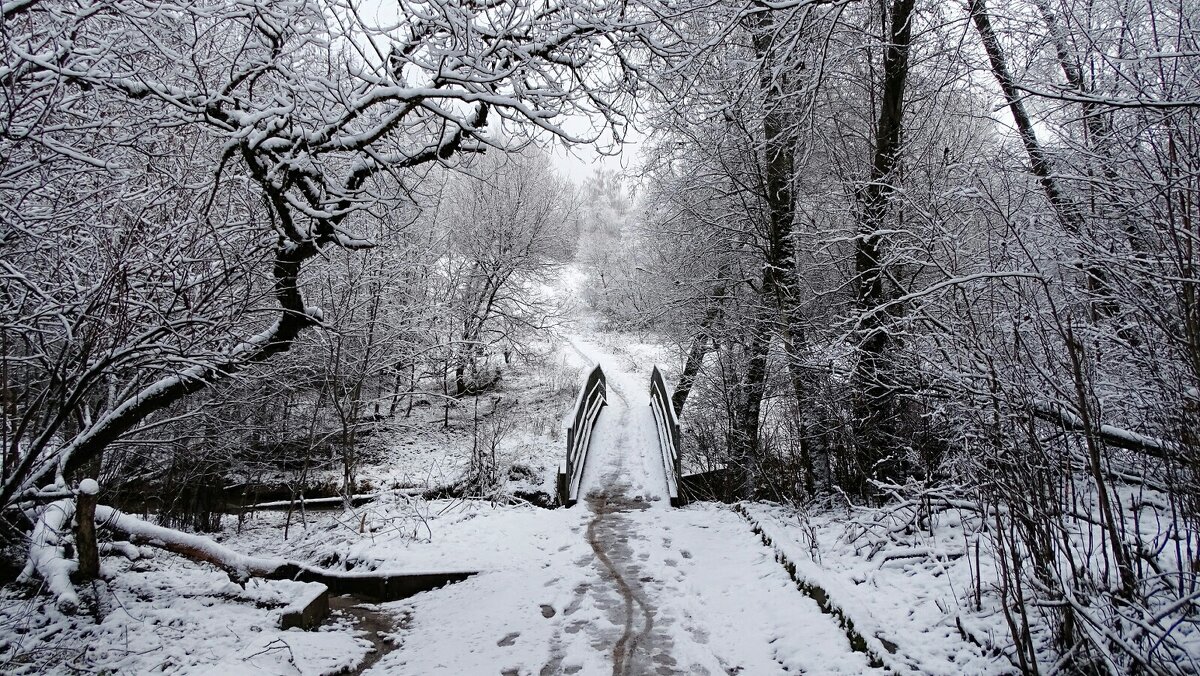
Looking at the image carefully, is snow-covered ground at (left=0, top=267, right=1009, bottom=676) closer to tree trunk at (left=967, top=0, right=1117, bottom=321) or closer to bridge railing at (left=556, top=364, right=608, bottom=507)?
bridge railing at (left=556, top=364, right=608, bottom=507)

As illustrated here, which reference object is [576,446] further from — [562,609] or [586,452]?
[562,609]

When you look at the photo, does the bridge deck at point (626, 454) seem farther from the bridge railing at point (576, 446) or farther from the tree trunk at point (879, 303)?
the tree trunk at point (879, 303)

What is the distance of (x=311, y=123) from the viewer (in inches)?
173

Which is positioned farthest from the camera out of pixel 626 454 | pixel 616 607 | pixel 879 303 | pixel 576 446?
pixel 626 454

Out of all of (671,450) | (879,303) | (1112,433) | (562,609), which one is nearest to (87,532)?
(562,609)

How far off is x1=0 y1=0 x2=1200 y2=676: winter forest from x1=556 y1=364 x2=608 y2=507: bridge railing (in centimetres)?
15

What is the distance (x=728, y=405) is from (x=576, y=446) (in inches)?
126

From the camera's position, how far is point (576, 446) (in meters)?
10.7

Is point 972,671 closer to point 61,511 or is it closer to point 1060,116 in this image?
point 1060,116

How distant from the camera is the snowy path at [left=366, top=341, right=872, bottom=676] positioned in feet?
12.1

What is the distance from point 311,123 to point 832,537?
18.8 ft

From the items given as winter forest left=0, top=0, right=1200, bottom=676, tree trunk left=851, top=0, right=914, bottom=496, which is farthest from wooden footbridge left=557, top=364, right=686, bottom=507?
tree trunk left=851, top=0, right=914, bottom=496

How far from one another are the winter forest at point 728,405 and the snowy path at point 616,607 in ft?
0.13

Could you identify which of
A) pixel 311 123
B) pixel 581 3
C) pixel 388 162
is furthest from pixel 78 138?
pixel 581 3
